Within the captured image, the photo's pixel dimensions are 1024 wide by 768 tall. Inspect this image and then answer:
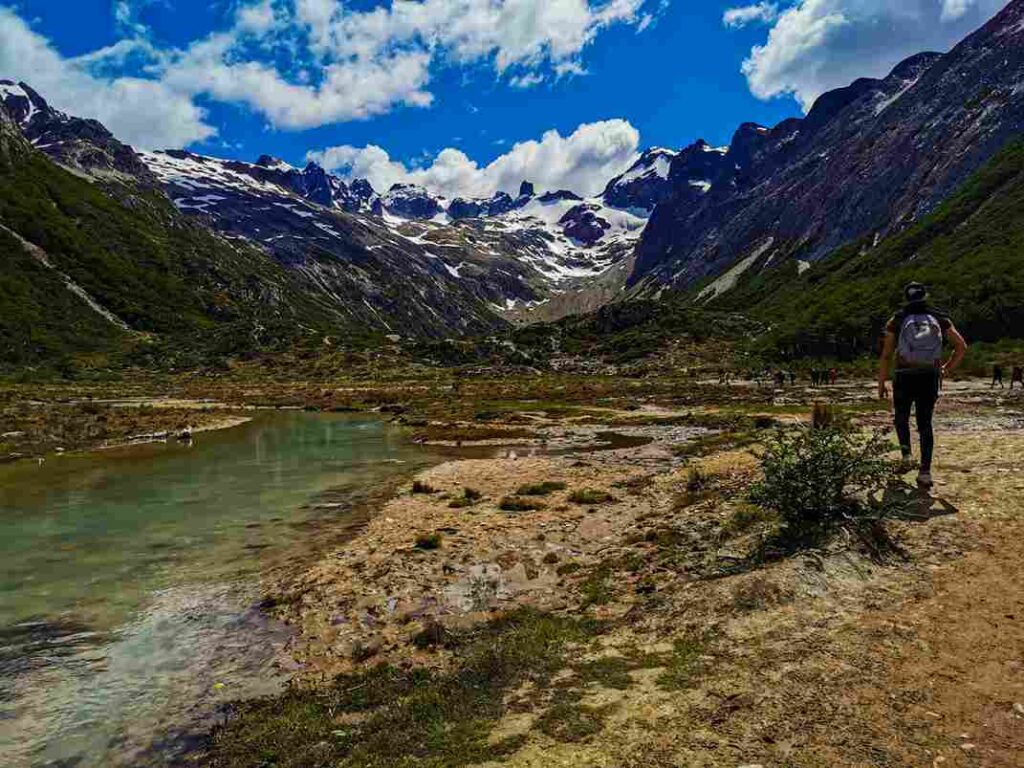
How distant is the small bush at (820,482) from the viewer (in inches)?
505

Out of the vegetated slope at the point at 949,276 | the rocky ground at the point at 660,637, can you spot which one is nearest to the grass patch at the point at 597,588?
the rocky ground at the point at 660,637

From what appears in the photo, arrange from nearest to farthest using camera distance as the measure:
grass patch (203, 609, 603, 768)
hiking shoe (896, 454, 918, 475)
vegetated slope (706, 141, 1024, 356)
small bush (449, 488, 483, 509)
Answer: grass patch (203, 609, 603, 768) < hiking shoe (896, 454, 918, 475) < small bush (449, 488, 483, 509) < vegetated slope (706, 141, 1024, 356)

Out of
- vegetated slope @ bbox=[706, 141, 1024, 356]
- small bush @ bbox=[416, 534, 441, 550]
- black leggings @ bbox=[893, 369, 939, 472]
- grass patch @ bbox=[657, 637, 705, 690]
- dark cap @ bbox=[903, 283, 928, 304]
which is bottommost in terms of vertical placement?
small bush @ bbox=[416, 534, 441, 550]

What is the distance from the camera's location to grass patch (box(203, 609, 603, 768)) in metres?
7.97

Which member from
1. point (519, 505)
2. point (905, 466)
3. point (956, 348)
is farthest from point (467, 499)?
point (956, 348)

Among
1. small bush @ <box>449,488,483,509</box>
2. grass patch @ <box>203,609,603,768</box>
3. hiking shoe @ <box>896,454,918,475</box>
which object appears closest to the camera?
grass patch @ <box>203,609,603,768</box>

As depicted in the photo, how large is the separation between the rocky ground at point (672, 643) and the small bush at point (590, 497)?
9.19ft

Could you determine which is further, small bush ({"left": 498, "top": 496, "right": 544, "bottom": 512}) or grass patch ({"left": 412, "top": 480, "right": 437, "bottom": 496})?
grass patch ({"left": 412, "top": 480, "right": 437, "bottom": 496})

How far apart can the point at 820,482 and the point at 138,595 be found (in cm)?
1592

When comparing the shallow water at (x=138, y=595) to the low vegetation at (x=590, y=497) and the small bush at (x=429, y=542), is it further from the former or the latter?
the low vegetation at (x=590, y=497)

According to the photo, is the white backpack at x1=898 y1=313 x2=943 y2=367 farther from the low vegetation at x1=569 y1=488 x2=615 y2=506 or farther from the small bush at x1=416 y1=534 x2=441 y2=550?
the small bush at x1=416 y1=534 x2=441 y2=550

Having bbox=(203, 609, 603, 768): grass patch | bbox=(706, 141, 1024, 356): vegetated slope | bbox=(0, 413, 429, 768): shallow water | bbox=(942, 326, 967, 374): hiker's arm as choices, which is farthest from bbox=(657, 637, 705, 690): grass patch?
bbox=(706, 141, 1024, 356): vegetated slope

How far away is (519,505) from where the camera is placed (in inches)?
920

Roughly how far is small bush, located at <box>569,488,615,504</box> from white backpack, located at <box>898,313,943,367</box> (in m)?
11.9
